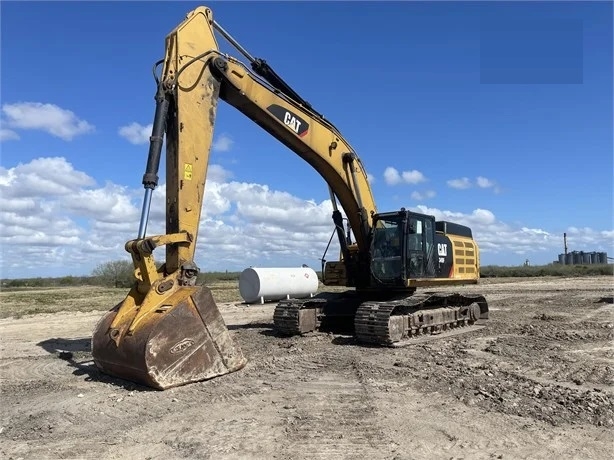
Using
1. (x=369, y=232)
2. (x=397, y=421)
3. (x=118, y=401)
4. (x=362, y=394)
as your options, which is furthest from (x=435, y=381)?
(x=369, y=232)

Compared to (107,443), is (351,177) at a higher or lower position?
higher

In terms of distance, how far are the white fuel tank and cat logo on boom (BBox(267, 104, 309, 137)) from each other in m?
14.1

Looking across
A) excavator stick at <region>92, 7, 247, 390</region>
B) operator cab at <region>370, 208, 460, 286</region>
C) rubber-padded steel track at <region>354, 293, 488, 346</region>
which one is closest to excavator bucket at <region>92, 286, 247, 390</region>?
excavator stick at <region>92, 7, 247, 390</region>

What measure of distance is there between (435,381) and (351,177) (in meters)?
5.58

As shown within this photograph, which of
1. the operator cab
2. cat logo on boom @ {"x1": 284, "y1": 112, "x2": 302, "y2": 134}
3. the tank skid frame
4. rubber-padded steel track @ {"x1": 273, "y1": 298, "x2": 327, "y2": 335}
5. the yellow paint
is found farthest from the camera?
rubber-padded steel track @ {"x1": 273, "y1": 298, "x2": 327, "y2": 335}

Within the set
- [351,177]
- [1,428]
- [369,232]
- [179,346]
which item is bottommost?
[1,428]

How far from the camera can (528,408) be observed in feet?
21.0

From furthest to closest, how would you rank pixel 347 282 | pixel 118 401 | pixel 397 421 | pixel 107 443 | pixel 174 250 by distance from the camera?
pixel 347 282, pixel 174 250, pixel 118 401, pixel 397 421, pixel 107 443

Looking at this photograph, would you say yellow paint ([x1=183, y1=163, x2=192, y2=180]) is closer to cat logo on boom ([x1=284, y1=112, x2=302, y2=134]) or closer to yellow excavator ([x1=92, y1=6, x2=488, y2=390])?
yellow excavator ([x1=92, y1=6, x2=488, y2=390])

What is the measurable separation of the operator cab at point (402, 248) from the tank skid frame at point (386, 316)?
23.0 inches

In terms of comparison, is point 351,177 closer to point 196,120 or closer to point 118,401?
point 196,120

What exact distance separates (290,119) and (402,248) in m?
3.60

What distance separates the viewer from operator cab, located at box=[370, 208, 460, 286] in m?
11.7

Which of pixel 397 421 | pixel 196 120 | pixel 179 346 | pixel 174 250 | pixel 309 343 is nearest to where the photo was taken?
pixel 397 421
